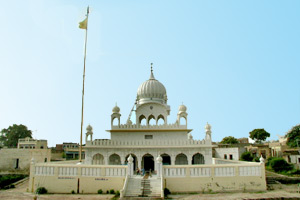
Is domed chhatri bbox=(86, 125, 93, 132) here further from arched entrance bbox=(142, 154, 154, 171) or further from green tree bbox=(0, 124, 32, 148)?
green tree bbox=(0, 124, 32, 148)

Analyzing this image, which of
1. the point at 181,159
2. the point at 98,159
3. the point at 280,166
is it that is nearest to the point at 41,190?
the point at 98,159

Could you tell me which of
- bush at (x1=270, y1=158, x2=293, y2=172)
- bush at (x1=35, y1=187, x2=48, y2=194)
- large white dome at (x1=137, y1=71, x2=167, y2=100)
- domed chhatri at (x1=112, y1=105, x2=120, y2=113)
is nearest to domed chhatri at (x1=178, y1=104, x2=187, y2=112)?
large white dome at (x1=137, y1=71, x2=167, y2=100)

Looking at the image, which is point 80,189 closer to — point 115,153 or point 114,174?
point 114,174

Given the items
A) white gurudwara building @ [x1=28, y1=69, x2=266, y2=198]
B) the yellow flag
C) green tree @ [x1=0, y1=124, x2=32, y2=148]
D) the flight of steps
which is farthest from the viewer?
green tree @ [x1=0, y1=124, x2=32, y2=148]

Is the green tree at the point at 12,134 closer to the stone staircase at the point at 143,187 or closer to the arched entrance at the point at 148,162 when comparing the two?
the arched entrance at the point at 148,162

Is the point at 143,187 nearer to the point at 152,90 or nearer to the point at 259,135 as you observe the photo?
the point at 152,90

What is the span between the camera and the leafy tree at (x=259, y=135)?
57.4m

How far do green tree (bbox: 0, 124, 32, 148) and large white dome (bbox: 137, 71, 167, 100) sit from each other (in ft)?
117

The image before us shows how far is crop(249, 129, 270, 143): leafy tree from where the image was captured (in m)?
57.4

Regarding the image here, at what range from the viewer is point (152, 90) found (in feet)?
102

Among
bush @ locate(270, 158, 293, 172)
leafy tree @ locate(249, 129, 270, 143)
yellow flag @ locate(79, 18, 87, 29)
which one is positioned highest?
yellow flag @ locate(79, 18, 87, 29)

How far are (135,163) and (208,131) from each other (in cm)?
807

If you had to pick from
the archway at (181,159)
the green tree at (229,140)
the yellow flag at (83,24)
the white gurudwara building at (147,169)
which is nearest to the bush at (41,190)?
the white gurudwara building at (147,169)

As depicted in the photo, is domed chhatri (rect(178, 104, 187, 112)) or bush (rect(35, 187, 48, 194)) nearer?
bush (rect(35, 187, 48, 194))
